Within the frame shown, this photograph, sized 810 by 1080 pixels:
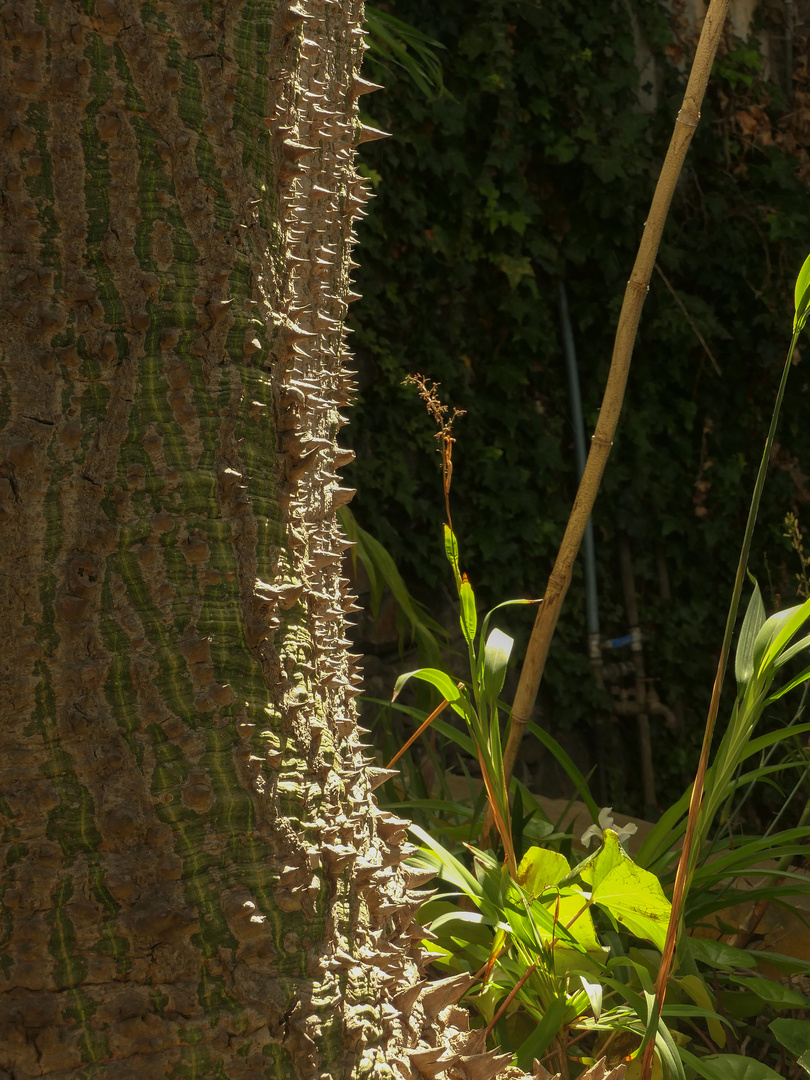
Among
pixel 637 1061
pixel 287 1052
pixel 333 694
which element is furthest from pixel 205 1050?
pixel 637 1061

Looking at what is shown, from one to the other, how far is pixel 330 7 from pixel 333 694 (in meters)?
0.55

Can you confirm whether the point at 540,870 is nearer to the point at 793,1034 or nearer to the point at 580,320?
the point at 793,1034

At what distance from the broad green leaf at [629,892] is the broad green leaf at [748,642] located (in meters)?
0.19

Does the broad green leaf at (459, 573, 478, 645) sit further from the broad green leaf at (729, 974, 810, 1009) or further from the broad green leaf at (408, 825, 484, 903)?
the broad green leaf at (729, 974, 810, 1009)

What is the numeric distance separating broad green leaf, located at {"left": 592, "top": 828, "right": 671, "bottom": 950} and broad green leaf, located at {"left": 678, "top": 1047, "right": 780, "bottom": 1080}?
0.12 m

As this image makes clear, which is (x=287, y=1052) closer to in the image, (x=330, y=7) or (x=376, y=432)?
(x=330, y=7)

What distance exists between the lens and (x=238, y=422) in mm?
610

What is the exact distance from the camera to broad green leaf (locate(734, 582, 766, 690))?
0.82m

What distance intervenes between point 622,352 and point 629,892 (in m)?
0.60

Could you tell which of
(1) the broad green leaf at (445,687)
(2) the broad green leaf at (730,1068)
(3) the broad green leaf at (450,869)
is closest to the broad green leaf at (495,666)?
(1) the broad green leaf at (445,687)

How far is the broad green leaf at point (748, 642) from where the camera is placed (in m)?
0.82

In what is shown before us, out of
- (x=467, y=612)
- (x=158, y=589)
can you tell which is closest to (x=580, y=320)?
(x=467, y=612)

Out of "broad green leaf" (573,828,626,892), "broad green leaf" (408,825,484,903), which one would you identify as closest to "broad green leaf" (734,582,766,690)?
"broad green leaf" (573,828,626,892)

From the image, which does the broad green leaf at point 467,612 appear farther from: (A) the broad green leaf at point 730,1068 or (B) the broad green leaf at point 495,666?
(A) the broad green leaf at point 730,1068
